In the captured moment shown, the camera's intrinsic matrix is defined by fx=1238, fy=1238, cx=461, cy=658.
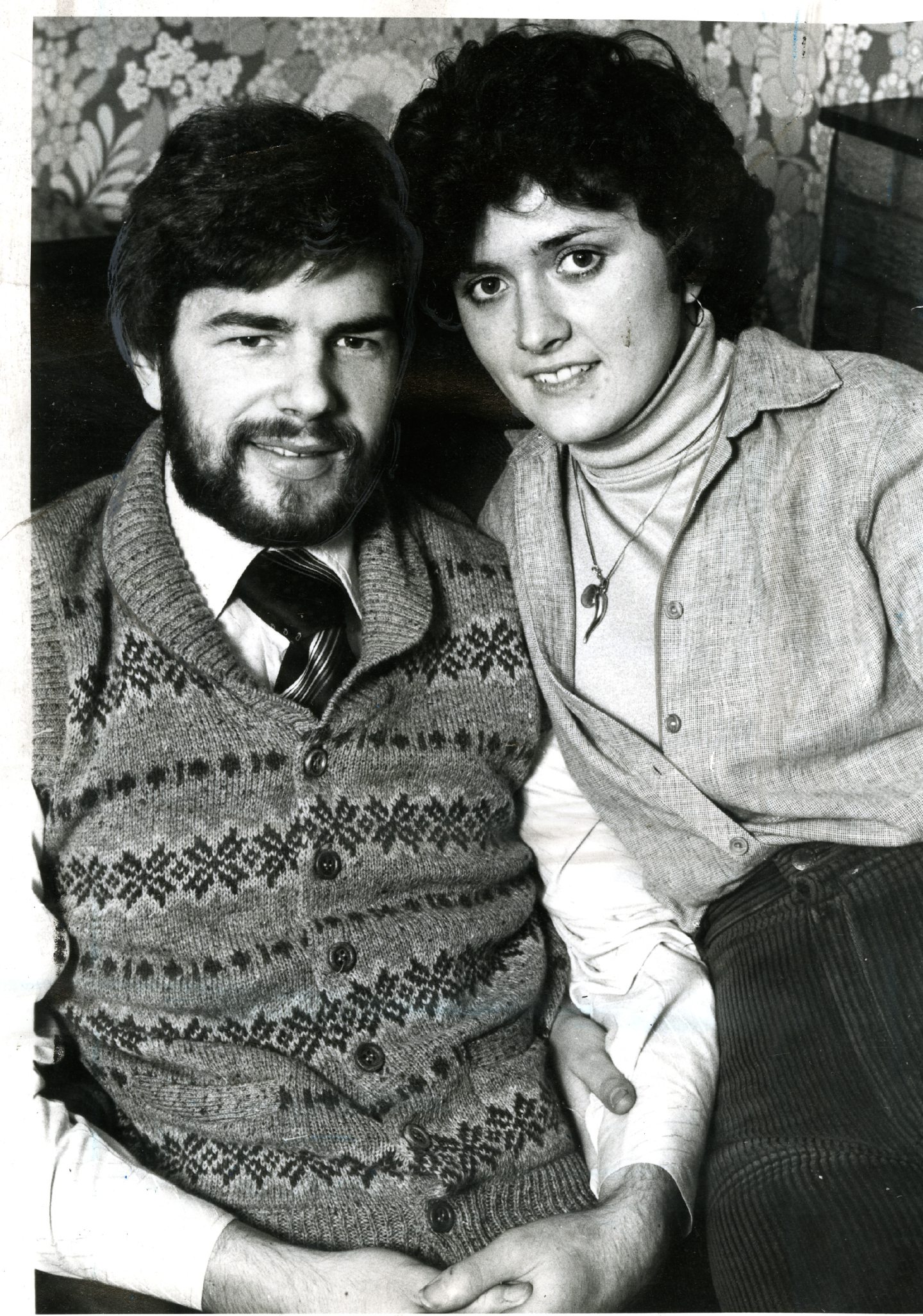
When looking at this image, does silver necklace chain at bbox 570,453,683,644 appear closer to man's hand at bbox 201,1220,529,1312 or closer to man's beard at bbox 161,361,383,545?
man's beard at bbox 161,361,383,545

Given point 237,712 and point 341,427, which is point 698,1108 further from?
point 341,427

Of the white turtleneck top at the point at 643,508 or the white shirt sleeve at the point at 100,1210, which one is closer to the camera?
the white shirt sleeve at the point at 100,1210

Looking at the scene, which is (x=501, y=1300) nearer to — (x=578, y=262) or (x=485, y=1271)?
(x=485, y=1271)

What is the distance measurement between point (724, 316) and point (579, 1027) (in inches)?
30.2

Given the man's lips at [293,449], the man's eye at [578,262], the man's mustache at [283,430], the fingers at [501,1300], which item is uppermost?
the man's eye at [578,262]

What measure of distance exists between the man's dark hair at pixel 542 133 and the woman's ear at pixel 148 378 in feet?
0.90

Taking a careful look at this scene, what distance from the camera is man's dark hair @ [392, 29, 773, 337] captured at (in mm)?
1192

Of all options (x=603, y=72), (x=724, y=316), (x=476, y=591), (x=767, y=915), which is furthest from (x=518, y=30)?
(x=767, y=915)

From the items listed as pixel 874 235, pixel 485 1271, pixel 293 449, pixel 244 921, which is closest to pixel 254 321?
pixel 293 449

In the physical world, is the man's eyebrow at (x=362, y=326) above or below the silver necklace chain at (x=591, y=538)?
above

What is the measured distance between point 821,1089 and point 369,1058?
0.45 m

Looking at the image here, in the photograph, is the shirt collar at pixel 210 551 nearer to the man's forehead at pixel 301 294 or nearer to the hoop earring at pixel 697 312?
the man's forehead at pixel 301 294

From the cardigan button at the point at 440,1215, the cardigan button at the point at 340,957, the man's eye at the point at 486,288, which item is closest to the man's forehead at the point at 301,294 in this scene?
the man's eye at the point at 486,288

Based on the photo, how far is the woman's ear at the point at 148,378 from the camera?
119cm
